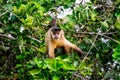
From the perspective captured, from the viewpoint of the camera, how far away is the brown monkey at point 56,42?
512 cm

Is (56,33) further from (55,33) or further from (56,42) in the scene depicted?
(56,42)

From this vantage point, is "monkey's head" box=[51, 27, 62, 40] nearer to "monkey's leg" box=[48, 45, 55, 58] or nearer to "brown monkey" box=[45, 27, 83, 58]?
"brown monkey" box=[45, 27, 83, 58]

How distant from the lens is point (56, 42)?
18.0ft

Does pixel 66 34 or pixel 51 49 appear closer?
pixel 51 49

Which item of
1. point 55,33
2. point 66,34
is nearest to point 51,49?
point 55,33

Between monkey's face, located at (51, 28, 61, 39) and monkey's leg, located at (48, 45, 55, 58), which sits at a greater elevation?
monkey's face, located at (51, 28, 61, 39)

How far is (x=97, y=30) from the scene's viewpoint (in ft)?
17.4

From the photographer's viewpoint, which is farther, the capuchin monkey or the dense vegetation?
the capuchin monkey

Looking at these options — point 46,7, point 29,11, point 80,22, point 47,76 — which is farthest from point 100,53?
point 47,76

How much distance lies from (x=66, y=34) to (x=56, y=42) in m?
0.19

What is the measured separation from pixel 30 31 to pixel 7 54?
2.83 feet

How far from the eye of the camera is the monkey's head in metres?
5.08

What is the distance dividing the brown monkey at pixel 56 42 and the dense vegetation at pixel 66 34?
3.1 inches

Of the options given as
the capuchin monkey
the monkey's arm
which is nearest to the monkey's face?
the capuchin monkey
